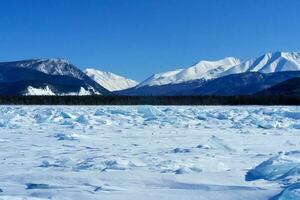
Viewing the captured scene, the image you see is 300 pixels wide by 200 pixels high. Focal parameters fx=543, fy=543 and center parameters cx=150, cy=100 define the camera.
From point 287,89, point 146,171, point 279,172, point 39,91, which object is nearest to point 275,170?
point 279,172

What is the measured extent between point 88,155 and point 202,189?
378 centimetres

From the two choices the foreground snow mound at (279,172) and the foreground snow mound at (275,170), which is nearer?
the foreground snow mound at (279,172)

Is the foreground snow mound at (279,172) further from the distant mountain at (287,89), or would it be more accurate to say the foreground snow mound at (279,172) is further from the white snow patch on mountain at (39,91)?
the white snow patch on mountain at (39,91)

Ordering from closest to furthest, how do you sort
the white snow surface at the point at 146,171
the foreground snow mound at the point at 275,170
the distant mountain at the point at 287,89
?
the white snow surface at the point at 146,171 < the foreground snow mound at the point at 275,170 < the distant mountain at the point at 287,89

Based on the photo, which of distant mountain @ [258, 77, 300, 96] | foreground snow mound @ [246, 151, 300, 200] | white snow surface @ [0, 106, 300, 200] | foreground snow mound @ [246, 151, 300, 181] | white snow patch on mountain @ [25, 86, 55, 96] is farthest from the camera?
distant mountain @ [258, 77, 300, 96]

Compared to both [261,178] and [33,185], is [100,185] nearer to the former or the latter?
[33,185]

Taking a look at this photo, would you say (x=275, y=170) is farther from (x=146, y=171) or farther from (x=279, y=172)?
(x=146, y=171)

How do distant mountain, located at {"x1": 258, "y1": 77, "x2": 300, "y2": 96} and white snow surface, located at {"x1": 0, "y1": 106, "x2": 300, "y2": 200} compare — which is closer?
white snow surface, located at {"x1": 0, "y1": 106, "x2": 300, "y2": 200}

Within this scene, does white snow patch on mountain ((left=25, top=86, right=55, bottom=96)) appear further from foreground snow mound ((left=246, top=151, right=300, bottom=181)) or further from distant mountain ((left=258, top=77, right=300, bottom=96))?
foreground snow mound ((left=246, top=151, right=300, bottom=181))

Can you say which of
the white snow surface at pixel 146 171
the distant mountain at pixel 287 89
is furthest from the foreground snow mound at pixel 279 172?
the distant mountain at pixel 287 89

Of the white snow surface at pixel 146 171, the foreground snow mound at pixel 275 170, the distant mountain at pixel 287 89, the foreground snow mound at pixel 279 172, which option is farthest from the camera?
the distant mountain at pixel 287 89

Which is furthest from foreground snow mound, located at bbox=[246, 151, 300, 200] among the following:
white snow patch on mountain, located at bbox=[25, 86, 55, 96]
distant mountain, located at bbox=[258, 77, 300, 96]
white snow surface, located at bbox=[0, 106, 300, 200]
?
white snow patch on mountain, located at bbox=[25, 86, 55, 96]

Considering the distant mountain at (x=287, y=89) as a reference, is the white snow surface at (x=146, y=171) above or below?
below

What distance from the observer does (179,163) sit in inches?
314
